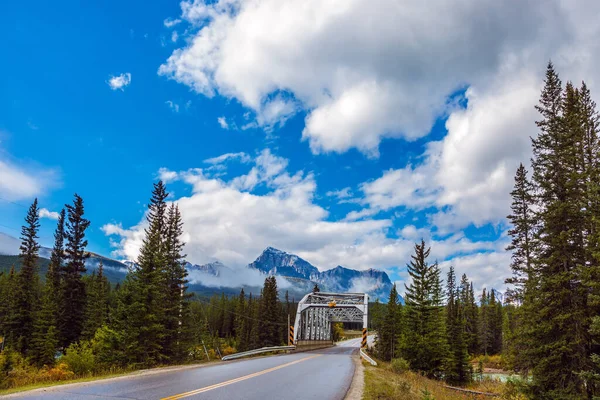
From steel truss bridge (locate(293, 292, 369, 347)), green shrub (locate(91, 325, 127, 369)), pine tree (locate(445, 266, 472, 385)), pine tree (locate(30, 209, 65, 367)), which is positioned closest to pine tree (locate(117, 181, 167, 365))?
green shrub (locate(91, 325, 127, 369))

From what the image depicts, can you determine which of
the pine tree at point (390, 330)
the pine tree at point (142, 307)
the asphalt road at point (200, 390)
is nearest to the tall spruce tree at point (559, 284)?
the asphalt road at point (200, 390)

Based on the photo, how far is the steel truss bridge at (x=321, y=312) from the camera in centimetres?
5372

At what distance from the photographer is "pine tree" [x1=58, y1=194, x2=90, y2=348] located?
3541cm

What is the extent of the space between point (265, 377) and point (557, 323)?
45.7ft

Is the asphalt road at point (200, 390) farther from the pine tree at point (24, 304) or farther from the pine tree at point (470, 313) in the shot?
the pine tree at point (470, 313)

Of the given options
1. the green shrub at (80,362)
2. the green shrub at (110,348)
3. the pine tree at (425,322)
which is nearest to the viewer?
the green shrub at (80,362)

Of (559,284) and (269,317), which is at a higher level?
(559,284)

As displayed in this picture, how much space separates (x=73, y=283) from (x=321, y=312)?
148ft

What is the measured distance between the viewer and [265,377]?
1334 centimetres

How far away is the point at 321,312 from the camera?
232ft

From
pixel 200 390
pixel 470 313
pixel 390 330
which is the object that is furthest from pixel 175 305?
pixel 470 313

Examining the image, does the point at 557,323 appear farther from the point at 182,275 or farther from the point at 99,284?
the point at 99,284

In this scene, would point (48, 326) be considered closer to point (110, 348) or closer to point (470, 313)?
point (110, 348)

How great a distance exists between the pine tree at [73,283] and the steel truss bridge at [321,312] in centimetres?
2351
